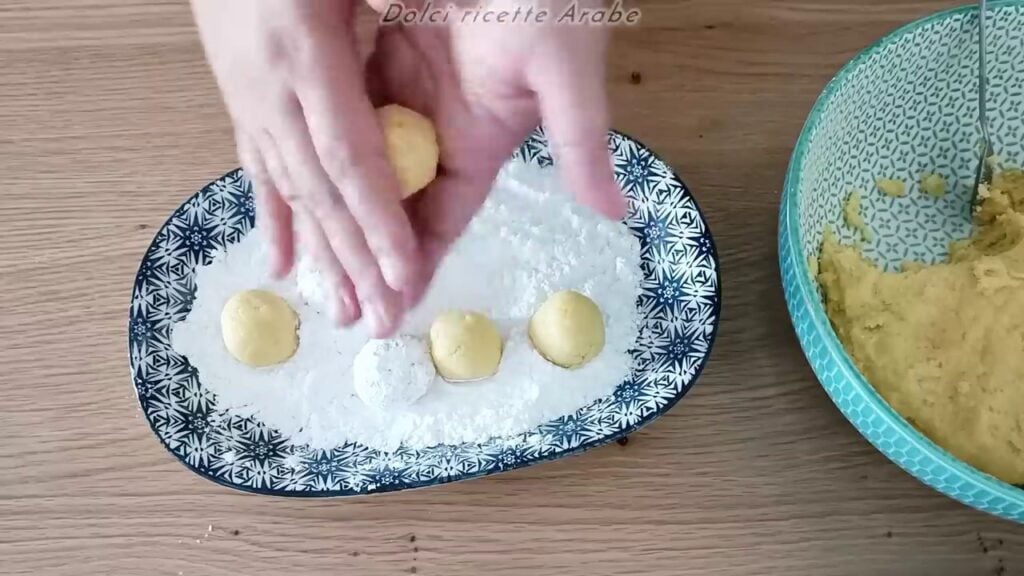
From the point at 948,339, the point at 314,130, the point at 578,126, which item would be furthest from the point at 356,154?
the point at 948,339

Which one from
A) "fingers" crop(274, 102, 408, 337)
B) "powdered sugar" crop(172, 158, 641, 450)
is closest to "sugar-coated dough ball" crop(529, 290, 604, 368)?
"powdered sugar" crop(172, 158, 641, 450)

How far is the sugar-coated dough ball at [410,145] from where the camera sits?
2.26 feet

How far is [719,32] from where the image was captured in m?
0.96

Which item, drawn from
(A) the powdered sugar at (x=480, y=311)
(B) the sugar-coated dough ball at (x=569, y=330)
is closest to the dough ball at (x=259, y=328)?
(A) the powdered sugar at (x=480, y=311)

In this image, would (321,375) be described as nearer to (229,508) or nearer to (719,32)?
(229,508)

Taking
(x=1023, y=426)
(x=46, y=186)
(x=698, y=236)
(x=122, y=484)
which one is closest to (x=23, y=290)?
(x=46, y=186)

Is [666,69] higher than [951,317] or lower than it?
higher

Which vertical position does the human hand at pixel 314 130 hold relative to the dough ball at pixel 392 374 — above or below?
above

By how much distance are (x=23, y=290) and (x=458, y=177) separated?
1.43ft

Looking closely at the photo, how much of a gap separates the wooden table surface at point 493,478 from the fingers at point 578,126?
0.27 m

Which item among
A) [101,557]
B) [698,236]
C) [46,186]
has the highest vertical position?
[46,186]

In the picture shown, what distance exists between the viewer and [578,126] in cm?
57

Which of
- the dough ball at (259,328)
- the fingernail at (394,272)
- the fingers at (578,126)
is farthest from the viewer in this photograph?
the dough ball at (259,328)

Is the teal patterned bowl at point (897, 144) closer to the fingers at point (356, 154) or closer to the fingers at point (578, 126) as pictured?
the fingers at point (578, 126)
